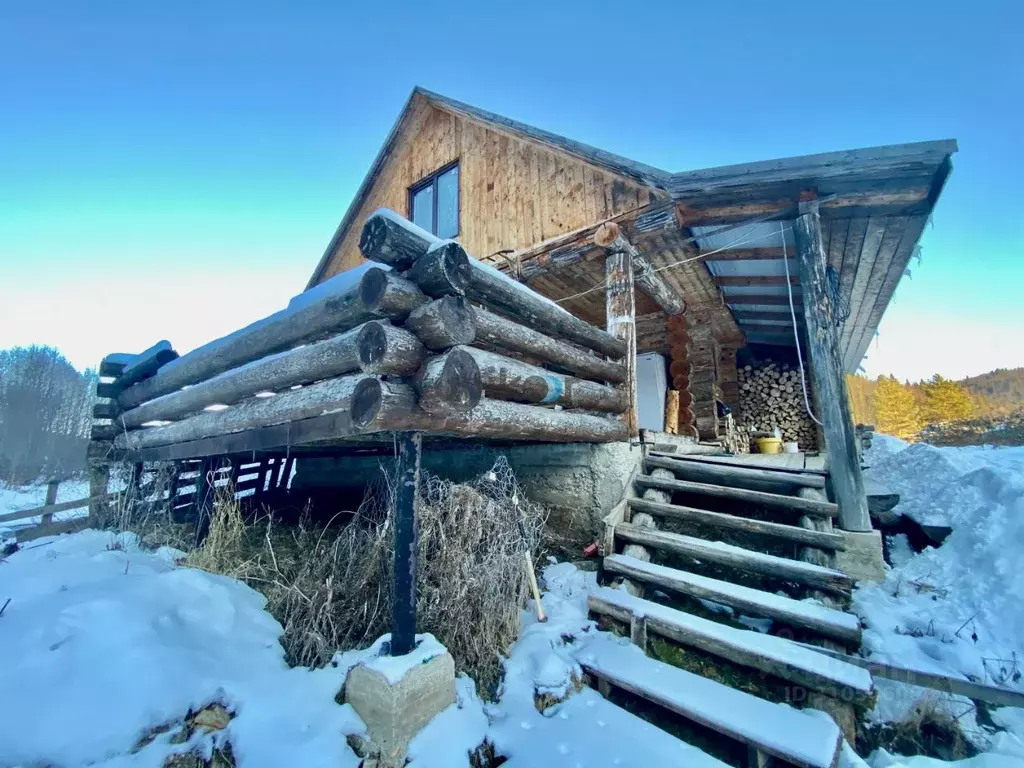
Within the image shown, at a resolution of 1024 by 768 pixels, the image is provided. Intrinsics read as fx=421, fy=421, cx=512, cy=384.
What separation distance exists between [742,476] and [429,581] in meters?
3.30

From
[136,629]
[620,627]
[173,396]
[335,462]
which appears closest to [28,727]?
[136,629]

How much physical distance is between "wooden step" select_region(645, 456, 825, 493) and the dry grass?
80.0 inches

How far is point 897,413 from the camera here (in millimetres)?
35719

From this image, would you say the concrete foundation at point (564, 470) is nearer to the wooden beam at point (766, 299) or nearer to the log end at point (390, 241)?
the log end at point (390, 241)

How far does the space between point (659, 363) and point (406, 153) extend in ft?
25.4

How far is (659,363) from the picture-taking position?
33.7ft

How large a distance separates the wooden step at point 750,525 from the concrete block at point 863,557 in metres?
0.19

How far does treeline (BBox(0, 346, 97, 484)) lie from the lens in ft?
73.8

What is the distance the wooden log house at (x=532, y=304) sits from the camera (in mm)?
2639

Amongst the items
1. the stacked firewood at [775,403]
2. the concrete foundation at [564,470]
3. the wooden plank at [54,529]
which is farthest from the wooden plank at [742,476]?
the wooden plank at [54,529]

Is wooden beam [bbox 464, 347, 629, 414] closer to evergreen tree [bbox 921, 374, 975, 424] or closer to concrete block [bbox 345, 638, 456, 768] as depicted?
concrete block [bbox 345, 638, 456, 768]

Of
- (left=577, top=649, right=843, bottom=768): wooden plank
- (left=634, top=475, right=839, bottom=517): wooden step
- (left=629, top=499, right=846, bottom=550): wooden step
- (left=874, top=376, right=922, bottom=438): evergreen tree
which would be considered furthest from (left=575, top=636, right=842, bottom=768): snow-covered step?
(left=874, top=376, right=922, bottom=438): evergreen tree

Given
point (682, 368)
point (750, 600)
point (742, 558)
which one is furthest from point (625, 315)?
point (682, 368)

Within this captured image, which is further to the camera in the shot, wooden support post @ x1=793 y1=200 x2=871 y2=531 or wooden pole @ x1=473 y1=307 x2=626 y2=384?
wooden support post @ x1=793 y1=200 x2=871 y2=531
